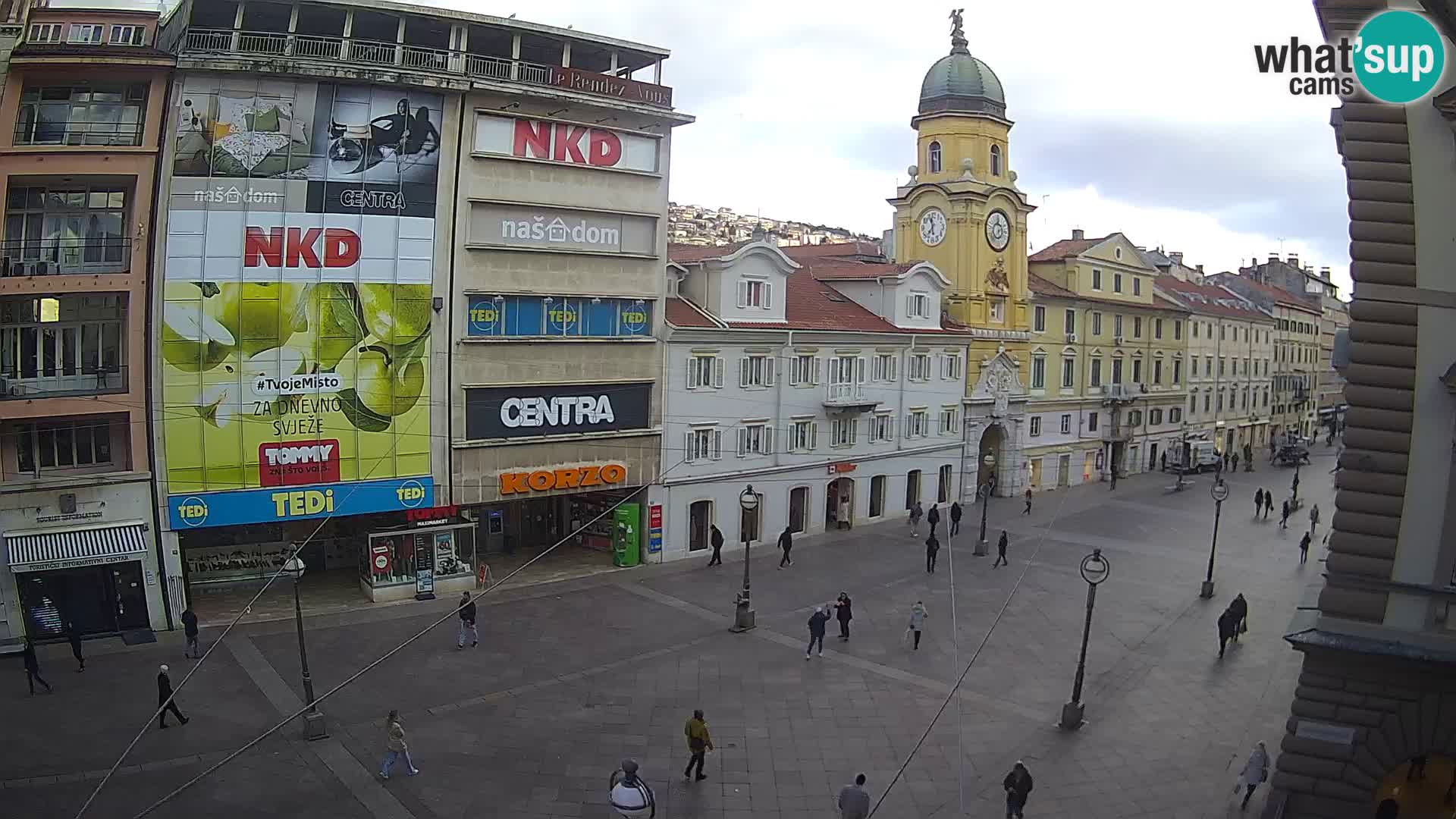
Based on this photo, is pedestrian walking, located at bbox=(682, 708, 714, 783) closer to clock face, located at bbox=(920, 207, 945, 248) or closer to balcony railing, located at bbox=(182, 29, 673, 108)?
balcony railing, located at bbox=(182, 29, 673, 108)

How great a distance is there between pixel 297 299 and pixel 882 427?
86.9 ft

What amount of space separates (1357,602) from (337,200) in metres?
27.3

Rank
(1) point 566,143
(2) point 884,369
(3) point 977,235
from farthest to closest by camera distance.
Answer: (3) point 977,235
(2) point 884,369
(1) point 566,143

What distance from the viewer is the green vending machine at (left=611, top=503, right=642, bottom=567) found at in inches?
1406

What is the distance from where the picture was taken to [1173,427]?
232 ft

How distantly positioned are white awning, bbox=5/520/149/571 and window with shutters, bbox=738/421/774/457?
20.8 metres

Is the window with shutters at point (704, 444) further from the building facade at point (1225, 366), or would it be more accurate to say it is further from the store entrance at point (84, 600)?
the building facade at point (1225, 366)

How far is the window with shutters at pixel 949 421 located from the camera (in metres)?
49.9

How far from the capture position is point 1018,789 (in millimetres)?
16812

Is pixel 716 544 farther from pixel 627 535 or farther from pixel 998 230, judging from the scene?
pixel 998 230

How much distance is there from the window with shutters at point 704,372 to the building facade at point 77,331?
58.4 feet

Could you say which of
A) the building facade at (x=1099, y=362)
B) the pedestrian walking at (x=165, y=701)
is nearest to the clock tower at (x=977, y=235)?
the building facade at (x=1099, y=362)

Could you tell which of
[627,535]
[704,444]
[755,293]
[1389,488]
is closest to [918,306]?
[755,293]

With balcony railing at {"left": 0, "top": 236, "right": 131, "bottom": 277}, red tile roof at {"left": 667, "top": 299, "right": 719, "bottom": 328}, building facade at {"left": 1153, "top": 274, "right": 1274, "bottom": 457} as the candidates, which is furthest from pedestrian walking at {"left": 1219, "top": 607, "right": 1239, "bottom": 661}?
Answer: building facade at {"left": 1153, "top": 274, "right": 1274, "bottom": 457}
